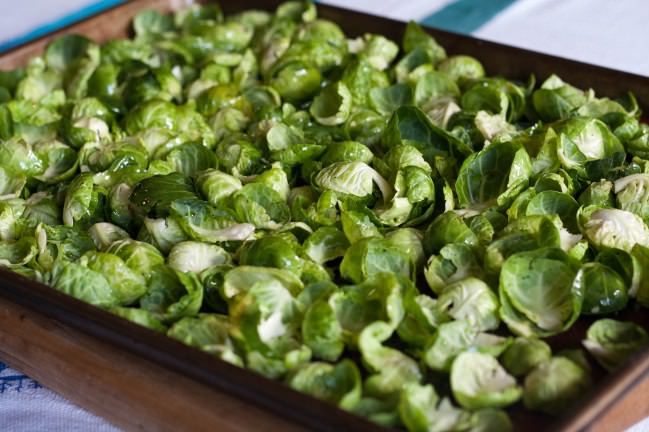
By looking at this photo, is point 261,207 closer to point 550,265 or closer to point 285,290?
point 285,290

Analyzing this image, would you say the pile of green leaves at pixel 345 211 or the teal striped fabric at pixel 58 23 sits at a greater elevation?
the pile of green leaves at pixel 345 211

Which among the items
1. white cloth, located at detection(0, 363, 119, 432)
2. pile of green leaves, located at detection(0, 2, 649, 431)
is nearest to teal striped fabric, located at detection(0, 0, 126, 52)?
pile of green leaves, located at detection(0, 2, 649, 431)

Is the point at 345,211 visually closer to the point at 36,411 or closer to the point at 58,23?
the point at 36,411

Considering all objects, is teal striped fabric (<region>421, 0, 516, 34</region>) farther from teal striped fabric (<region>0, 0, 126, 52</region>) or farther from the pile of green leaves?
teal striped fabric (<region>0, 0, 126, 52</region>)

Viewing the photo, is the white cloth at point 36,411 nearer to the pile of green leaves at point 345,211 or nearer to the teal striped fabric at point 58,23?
the pile of green leaves at point 345,211

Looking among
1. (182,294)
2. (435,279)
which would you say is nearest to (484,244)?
(435,279)

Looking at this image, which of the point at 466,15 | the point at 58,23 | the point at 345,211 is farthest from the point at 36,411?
the point at 466,15

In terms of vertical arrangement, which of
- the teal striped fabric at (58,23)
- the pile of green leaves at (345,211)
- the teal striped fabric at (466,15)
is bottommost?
the teal striped fabric at (466,15)

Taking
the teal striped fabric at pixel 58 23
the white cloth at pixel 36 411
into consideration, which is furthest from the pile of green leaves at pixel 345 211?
the teal striped fabric at pixel 58 23
